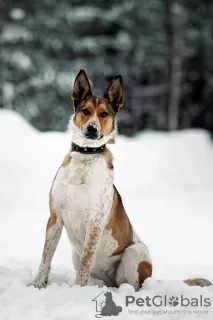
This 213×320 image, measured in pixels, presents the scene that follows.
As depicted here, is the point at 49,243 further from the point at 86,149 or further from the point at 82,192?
the point at 86,149

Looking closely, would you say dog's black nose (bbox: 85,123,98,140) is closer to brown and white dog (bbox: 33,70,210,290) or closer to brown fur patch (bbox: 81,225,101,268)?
brown and white dog (bbox: 33,70,210,290)

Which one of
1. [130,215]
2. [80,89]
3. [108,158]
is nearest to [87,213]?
[108,158]

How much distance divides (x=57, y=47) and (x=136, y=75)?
319 cm

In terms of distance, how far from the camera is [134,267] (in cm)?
402

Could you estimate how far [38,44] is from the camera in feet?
55.1

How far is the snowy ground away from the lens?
3.39 metres

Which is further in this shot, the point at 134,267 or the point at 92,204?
the point at 134,267

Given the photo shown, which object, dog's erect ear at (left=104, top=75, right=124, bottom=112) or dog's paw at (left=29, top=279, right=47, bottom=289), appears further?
dog's erect ear at (left=104, top=75, right=124, bottom=112)

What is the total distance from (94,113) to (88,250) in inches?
42.8

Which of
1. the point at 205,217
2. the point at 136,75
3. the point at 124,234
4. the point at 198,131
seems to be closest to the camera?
the point at 124,234

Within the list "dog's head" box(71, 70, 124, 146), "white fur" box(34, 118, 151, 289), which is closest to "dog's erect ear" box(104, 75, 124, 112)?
"dog's head" box(71, 70, 124, 146)

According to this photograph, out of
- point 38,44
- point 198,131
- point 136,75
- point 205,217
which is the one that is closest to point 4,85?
point 38,44

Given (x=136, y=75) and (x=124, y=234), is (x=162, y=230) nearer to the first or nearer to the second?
(x=124, y=234)

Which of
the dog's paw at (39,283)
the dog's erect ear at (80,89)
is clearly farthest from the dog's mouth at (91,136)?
the dog's paw at (39,283)
